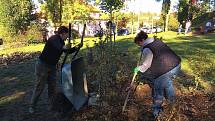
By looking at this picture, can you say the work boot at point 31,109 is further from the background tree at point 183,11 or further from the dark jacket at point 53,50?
the background tree at point 183,11

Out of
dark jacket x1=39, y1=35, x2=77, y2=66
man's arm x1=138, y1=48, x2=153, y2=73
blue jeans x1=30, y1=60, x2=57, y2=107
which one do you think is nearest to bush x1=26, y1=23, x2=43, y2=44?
blue jeans x1=30, y1=60, x2=57, y2=107

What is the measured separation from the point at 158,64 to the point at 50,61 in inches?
96.0

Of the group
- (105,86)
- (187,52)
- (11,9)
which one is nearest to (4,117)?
(105,86)

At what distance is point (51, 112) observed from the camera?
8586 mm

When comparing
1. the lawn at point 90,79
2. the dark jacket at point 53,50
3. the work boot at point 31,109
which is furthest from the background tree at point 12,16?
the dark jacket at point 53,50

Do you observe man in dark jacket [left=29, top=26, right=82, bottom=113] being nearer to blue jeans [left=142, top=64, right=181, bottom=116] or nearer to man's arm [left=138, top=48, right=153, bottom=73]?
man's arm [left=138, top=48, right=153, bottom=73]

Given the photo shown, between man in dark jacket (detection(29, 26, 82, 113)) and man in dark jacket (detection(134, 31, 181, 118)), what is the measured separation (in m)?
1.67

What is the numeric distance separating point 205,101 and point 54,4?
3332 cm

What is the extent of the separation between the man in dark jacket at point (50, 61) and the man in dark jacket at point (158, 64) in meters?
1.67

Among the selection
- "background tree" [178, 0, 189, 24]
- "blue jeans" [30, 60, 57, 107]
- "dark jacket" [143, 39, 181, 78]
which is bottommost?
"blue jeans" [30, 60, 57, 107]

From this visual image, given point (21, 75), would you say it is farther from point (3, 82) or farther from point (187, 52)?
point (187, 52)

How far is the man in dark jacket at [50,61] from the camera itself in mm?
7922

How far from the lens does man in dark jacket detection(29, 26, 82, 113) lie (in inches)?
312

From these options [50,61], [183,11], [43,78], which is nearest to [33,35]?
[183,11]
